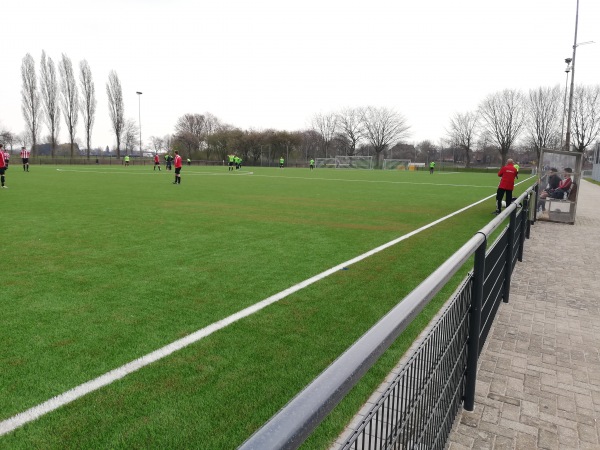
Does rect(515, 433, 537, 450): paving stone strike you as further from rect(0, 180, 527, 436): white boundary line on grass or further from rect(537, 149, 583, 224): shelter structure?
rect(537, 149, 583, 224): shelter structure

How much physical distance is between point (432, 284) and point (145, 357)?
9.10 ft

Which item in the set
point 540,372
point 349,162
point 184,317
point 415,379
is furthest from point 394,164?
point 415,379

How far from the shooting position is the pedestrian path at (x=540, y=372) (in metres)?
3.10

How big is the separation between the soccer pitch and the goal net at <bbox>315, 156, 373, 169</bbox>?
235 feet

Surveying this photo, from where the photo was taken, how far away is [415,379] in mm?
2377

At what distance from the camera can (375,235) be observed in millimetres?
10375

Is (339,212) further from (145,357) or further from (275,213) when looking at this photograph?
(145,357)

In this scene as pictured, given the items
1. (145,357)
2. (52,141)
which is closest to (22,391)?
(145,357)

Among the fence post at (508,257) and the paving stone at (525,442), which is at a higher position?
the fence post at (508,257)

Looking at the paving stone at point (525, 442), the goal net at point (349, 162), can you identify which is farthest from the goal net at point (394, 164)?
the paving stone at point (525, 442)

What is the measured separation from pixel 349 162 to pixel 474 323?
8174 cm

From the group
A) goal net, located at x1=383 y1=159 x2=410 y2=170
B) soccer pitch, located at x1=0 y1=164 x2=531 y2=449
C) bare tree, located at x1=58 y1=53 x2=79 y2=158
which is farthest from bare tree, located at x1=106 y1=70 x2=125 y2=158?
soccer pitch, located at x1=0 y1=164 x2=531 y2=449

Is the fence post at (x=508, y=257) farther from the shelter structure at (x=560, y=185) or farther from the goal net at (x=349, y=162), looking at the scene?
the goal net at (x=349, y=162)

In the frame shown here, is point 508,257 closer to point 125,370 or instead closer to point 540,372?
point 540,372
